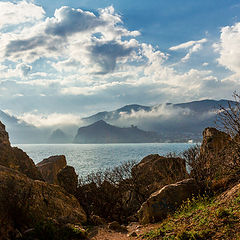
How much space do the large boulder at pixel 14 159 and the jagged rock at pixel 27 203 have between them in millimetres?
3493

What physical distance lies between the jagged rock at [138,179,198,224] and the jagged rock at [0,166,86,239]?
163 inches

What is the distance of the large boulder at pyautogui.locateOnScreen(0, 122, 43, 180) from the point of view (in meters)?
17.5

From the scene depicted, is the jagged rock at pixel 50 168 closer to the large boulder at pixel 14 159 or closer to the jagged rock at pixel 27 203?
the large boulder at pixel 14 159

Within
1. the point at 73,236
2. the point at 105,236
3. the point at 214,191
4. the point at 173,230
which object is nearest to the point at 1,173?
the point at 73,236

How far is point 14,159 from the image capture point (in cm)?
1811

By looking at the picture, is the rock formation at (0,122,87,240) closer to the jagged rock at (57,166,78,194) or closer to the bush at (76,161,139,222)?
the jagged rock at (57,166,78,194)

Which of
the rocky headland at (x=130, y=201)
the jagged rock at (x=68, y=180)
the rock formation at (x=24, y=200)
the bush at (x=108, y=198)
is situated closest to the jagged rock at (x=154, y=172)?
the rocky headland at (x=130, y=201)

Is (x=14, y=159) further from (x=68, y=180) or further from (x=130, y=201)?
(x=130, y=201)

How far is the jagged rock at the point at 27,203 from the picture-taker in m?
10.7

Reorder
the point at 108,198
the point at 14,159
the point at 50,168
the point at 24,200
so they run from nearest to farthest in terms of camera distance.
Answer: the point at 24,200, the point at 14,159, the point at 108,198, the point at 50,168

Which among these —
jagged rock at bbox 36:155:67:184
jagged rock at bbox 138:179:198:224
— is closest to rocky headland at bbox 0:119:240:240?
jagged rock at bbox 138:179:198:224

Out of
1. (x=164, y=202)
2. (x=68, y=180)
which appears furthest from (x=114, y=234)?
(x=68, y=180)

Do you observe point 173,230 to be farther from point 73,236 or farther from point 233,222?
point 73,236

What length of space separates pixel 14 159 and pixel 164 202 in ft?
36.4
